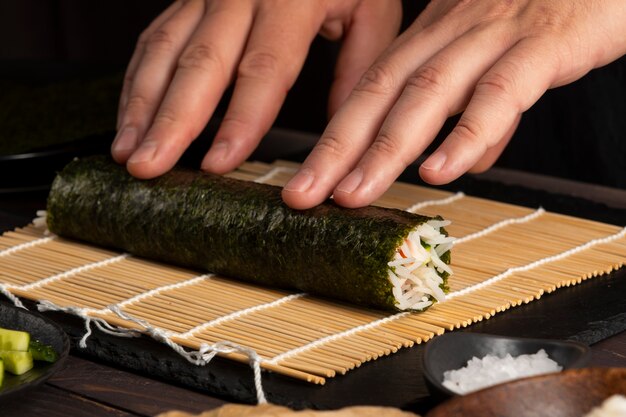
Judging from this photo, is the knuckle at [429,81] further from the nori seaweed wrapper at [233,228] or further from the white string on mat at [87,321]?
the white string on mat at [87,321]

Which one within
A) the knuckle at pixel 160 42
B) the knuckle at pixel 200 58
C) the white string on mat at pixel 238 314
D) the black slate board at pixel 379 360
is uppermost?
the knuckle at pixel 160 42

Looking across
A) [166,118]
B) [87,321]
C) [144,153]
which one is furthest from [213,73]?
[87,321]

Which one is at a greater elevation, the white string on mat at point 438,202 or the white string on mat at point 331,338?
the white string on mat at point 438,202

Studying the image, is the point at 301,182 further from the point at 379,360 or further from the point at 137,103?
the point at 137,103

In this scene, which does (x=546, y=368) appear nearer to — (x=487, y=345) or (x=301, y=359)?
(x=487, y=345)

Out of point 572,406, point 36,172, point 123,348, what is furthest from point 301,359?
point 36,172

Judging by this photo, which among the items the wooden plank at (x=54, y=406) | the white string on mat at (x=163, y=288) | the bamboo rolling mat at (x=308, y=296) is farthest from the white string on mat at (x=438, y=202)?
the wooden plank at (x=54, y=406)
